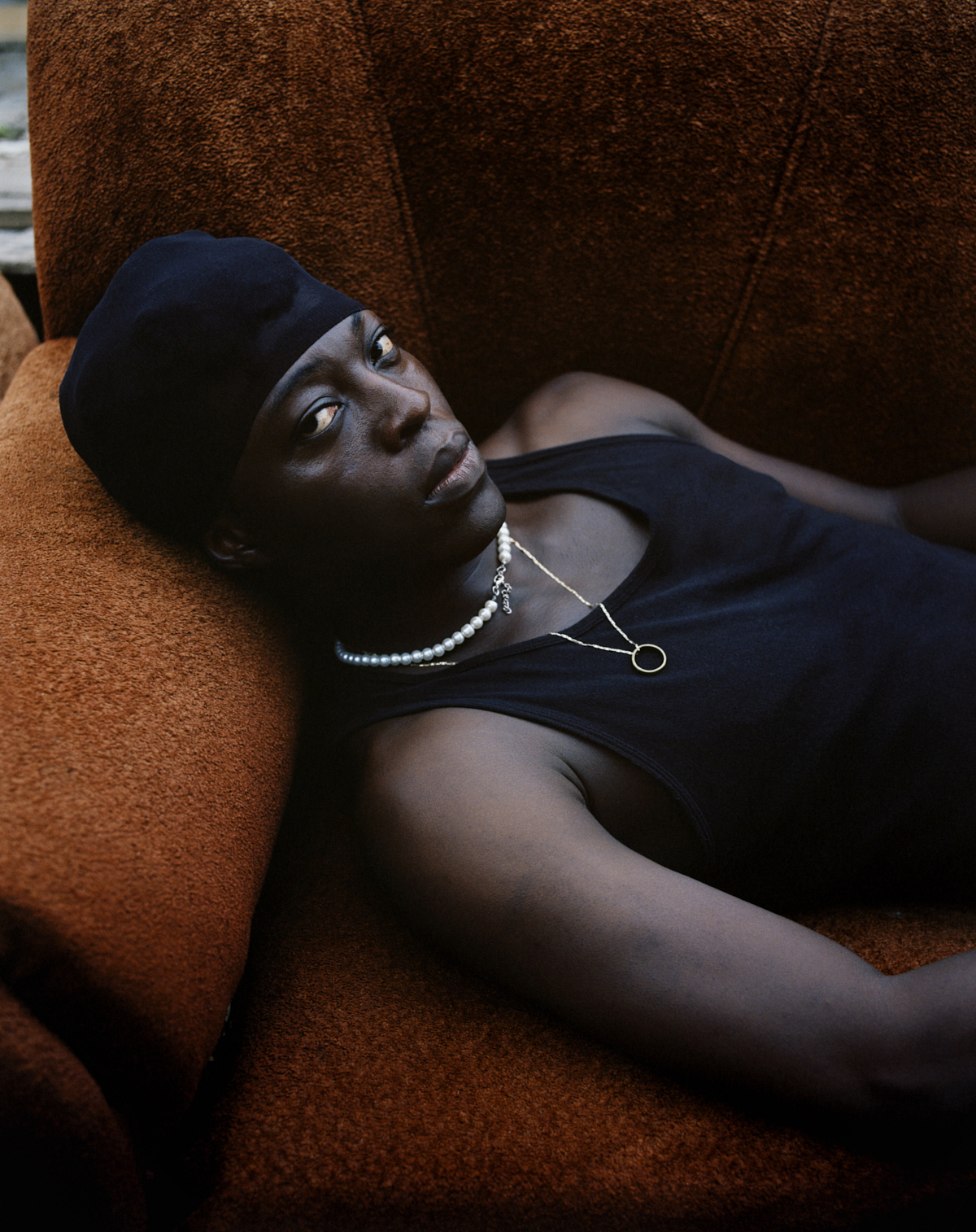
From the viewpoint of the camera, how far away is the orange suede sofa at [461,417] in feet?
2.17

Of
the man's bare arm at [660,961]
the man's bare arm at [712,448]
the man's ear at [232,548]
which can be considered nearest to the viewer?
the man's bare arm at [660,961]

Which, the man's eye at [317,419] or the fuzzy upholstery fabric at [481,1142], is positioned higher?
the man's eye at [317,419]

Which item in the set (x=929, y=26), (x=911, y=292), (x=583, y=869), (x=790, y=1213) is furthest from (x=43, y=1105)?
(x=929, y=26)

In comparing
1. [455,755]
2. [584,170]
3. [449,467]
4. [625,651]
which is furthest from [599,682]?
[584,170]

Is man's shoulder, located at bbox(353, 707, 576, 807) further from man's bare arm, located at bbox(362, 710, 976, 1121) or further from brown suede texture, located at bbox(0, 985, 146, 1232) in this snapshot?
brown suede texture, located at bbox(0, 985, 146, 1232)

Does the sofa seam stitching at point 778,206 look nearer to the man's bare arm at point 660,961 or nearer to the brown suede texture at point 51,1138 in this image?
the man's bare arm at point 660,961

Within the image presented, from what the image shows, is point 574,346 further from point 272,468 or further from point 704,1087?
point 704,1087

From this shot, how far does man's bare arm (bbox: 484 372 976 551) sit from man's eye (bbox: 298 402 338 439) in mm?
343

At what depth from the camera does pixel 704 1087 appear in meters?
0.71

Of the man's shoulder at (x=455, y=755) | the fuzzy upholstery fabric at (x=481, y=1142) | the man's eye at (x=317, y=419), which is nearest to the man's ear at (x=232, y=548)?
the man's eye at (x=317, y=419)

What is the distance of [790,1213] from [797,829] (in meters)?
0.33

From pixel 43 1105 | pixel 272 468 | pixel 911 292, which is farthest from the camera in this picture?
pixel 911 292

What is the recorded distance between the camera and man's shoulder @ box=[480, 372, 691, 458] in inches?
44.3

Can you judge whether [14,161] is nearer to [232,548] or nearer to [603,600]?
[232,548]
